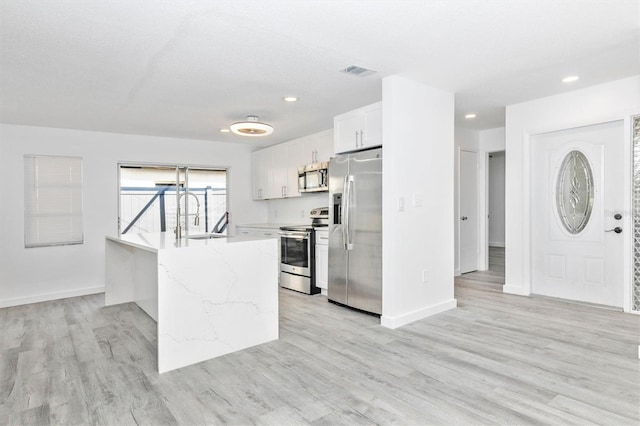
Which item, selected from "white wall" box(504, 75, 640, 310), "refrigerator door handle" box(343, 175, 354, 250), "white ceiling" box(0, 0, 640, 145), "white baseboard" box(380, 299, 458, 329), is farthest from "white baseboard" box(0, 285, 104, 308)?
"white wall" box(504, 75, 640, 310)

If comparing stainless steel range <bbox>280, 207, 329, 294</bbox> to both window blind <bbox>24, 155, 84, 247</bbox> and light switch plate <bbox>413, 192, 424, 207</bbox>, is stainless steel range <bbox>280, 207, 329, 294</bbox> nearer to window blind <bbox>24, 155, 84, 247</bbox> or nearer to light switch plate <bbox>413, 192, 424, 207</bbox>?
light switch plate <bbox>413, 192, 424, 207</bbox>

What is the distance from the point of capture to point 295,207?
6609mm

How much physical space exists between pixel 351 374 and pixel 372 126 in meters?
2.45

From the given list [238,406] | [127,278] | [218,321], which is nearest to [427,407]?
[238,406]

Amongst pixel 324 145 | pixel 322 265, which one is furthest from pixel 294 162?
pixel 322 265

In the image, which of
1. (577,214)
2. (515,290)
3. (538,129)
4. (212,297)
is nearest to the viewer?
(212,297)

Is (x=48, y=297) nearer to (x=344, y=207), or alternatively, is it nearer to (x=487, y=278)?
(x=344, y=207)

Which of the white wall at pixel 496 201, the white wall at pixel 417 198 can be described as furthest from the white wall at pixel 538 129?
the white wall at pixel 496 201

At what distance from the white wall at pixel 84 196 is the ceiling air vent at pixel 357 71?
12.5 feet

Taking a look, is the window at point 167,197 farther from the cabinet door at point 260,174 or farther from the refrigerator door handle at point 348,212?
the refrigerator door handle at point 348,212

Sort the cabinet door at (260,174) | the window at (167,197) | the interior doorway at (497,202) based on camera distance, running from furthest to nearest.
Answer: the interior doorway at (497,202)
the cabinet door at (260,174)
the window at (167,197)

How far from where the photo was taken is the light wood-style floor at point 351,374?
6.77 ft

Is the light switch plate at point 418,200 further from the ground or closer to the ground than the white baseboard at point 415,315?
further from the ground

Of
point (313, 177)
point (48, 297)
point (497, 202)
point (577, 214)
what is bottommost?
point (48, 297)
